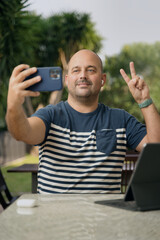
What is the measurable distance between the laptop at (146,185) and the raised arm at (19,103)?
0.47 meters

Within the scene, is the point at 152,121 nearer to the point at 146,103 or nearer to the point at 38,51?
the point at 146,103

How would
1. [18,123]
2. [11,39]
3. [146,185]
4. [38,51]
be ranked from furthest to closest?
[38,51] < [11,39] < [18,123] < [146,185]

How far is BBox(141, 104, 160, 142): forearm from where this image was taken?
177 centimetres

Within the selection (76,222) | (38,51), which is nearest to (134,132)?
(76,222)

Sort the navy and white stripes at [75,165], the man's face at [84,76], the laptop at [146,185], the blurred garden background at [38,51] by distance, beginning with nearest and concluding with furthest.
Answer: the laptop at [146,185] → the navy and white stripes at [75,165] → the man's face at [84,76] → the blurred garden background at [38,51]

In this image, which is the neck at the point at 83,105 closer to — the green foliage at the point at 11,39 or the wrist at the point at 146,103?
the wrist at the point at 146,103

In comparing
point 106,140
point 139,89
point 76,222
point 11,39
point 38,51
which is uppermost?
point 38,51

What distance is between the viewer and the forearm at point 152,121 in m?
1.77

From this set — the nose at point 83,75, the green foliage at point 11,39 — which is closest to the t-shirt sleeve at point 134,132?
the nose at point 83,75

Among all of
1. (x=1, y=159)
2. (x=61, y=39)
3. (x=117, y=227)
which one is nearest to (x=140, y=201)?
(x=117, y=227)

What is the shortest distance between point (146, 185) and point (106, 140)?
649mm

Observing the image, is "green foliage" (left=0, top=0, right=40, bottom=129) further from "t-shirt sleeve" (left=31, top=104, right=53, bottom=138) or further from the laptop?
the laptop

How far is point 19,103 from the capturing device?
4.28 feet

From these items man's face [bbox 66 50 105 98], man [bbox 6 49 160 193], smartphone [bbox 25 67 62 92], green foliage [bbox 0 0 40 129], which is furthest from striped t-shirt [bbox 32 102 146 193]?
green foliage [bbox 0 0 40 129]
